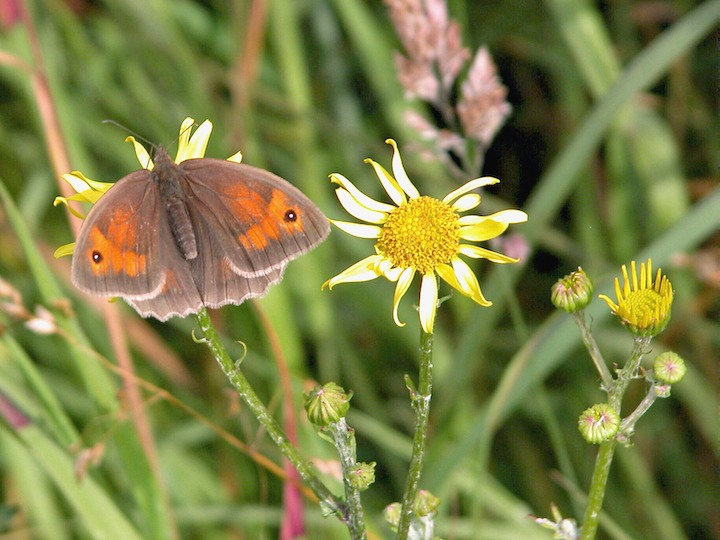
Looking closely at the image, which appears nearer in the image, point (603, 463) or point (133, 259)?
point (603, 463)

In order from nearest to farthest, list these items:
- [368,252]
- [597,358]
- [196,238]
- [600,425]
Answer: [600,425]
[597,358]
[196,238]
[368,252]

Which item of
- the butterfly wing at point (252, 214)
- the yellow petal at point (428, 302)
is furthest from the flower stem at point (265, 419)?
the yellow petal at point (428, 302)

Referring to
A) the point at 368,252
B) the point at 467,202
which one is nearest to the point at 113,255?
the point at 467,202

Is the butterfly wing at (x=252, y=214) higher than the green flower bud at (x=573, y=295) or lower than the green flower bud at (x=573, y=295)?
higher

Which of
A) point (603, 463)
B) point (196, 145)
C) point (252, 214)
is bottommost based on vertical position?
point (603, 463)

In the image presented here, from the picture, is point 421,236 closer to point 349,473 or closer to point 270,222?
point 270,222

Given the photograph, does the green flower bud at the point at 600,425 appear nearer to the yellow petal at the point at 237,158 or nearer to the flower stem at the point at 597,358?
the flower stem at the point at 597,358

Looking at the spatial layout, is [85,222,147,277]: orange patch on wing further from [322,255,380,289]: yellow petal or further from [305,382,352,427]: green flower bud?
[305,382,352,427]: green flower bud

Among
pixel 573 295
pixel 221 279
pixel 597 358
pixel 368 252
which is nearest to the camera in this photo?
pixel 597 358
